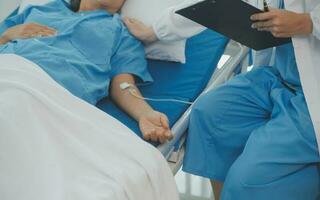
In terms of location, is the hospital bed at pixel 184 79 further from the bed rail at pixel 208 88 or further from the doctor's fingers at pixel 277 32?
the doctor's fingers at pixel 277 32

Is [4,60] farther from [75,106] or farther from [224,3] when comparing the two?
[224,3]

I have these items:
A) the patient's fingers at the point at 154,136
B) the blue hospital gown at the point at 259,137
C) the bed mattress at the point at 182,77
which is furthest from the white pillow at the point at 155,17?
the patient's fingers at the point at 154,136

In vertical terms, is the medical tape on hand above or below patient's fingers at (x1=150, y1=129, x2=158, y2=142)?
below

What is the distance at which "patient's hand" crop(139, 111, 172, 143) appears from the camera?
138cm

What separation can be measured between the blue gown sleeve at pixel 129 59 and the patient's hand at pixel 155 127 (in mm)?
302

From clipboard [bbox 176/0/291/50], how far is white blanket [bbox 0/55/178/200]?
44cm

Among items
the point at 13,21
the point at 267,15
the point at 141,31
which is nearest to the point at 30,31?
the point at 13,21

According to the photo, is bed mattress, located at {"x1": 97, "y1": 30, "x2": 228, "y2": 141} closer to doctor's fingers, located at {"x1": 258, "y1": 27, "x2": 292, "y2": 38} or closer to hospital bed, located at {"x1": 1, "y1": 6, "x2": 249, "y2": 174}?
hospital bed, located at {"x1": 1, "y1": 6, "x2": 249, "y2": 174}

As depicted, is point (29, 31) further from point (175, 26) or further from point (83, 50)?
point (175, 26)

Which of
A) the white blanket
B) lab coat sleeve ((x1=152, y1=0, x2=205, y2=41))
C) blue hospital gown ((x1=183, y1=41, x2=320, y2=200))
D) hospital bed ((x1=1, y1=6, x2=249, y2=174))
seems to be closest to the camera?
the white blanket

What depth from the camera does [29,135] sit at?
118cm

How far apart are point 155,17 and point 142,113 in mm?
589

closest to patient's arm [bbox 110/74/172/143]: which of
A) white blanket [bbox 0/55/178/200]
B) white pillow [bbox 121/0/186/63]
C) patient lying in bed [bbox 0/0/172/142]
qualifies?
patient lying in bed [bbox 0/0/172/142]

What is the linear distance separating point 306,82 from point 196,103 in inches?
14.8
